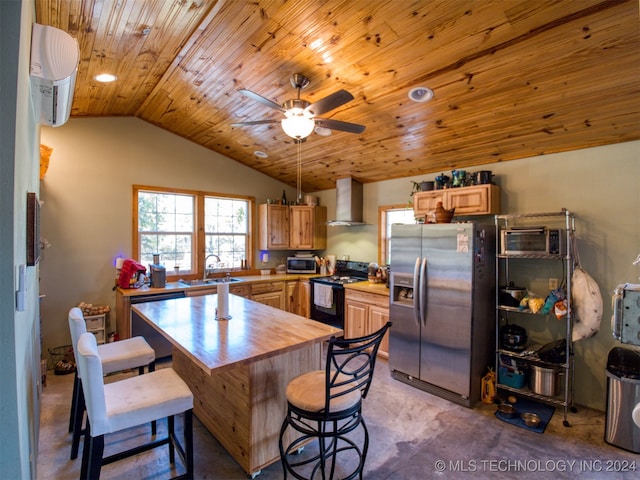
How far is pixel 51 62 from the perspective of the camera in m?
1.57

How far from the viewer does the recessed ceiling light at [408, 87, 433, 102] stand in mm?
2670

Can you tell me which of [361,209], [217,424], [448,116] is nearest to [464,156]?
[448,116]

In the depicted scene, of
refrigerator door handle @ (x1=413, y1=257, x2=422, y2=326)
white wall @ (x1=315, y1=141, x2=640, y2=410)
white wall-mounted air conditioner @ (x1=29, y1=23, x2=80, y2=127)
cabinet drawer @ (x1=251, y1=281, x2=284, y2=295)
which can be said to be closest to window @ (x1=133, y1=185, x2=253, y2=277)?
cabinet drawer @ (x1=251, y1=281, x2=284, y2=295)

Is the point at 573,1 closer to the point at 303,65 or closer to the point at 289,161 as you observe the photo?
the point at 303,65

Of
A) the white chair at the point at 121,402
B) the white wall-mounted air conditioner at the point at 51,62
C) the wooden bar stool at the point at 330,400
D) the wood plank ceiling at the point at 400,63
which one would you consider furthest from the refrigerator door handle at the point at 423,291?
the white wall-mounted air conditioner at the point at 51,62

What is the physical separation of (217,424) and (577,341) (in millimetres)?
3231

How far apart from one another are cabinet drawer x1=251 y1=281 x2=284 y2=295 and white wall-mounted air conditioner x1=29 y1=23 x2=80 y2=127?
335 centimetres

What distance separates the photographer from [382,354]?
162 inches

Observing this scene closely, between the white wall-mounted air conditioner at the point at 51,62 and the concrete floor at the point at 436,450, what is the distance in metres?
2.35

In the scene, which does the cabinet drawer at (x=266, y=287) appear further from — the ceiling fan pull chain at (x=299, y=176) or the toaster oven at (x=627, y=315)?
the toaster oven at (x=627, y=315)

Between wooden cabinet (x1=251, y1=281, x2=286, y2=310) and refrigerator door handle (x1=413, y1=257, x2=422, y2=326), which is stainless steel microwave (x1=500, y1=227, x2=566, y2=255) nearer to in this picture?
refrigerator door handle (x1=413, y1=257, x2=422, y2=326)

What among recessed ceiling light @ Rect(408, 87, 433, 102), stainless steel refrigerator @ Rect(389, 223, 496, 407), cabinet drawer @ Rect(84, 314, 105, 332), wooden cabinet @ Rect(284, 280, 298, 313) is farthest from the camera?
wooden cabinet @ Rect(284, 280, 298, 313)

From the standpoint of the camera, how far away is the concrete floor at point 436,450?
211 centimetres

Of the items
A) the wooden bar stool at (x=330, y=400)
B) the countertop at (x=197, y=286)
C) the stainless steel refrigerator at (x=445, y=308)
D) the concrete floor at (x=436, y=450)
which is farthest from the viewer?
the countertop at (x=197, y=286)
